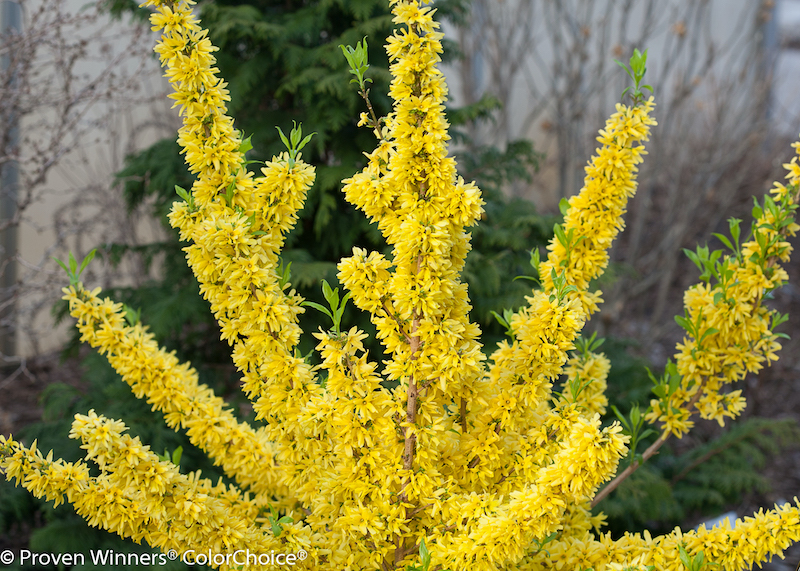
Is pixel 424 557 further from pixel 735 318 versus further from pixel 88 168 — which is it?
pixel 88 168

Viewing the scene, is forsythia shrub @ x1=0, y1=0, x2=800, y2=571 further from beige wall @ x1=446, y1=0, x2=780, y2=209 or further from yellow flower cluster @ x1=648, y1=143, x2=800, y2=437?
beige wall @ x1=446, y1=0, x2=780, y2=209

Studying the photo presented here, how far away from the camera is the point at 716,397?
163cm

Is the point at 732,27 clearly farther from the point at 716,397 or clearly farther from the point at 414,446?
the point at 414,446

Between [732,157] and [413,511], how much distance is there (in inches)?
201

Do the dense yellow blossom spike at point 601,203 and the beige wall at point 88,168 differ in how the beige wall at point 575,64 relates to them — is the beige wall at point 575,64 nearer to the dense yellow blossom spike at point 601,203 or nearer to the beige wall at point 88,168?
the beige wall at point 88,168

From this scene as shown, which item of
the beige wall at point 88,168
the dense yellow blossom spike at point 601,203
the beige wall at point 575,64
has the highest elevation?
the beige wall at point 575,64

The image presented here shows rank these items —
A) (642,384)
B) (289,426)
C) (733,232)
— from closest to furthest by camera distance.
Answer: (289,426)
(733,232)
(642,384)

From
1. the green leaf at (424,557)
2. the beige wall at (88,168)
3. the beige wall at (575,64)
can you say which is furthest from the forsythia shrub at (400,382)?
the beige wall at (575,64)

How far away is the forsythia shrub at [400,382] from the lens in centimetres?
121

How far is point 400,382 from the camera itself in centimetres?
137

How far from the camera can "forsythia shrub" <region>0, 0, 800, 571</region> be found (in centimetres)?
121

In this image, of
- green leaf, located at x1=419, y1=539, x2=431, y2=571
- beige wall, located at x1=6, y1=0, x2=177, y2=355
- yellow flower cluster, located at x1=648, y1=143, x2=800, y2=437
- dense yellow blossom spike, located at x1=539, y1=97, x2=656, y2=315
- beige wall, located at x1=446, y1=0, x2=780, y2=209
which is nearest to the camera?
green leaf, located at x1=419, y1=539, x2=431, y2=571

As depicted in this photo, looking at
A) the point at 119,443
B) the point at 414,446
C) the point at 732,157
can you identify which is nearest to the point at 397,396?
the point at 414,446

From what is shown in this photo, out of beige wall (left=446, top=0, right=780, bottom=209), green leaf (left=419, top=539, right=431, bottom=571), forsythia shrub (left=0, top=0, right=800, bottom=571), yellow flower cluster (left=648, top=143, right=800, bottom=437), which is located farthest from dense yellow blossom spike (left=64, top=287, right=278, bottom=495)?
beige wall (left=446, top=0, right=780, bottom=209)
